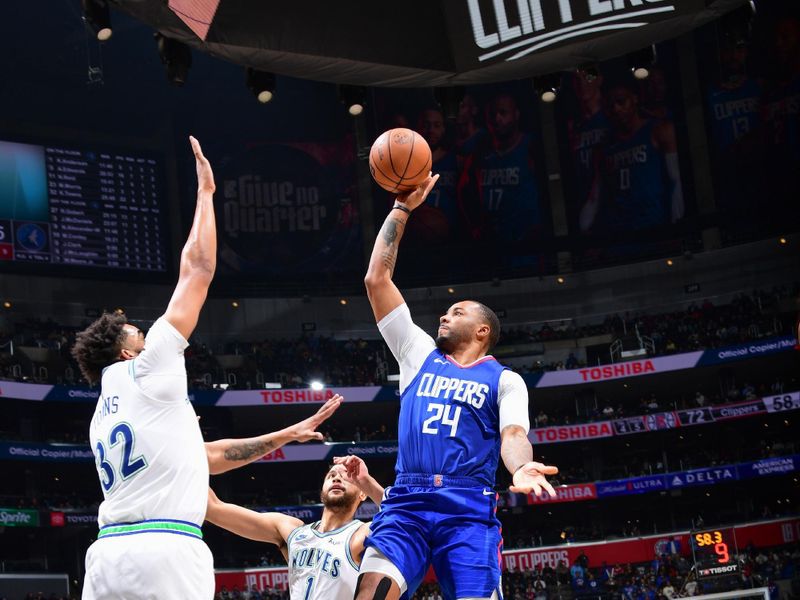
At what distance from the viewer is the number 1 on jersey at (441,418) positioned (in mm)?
6152

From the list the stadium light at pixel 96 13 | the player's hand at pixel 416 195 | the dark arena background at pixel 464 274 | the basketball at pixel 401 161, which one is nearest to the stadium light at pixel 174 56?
the stadium light at pixel 96 13

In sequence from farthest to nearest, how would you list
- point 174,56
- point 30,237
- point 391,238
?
point 30,237, point 174,56, point 391,238

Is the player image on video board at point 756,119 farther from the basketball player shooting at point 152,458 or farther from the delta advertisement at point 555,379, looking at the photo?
the basketball player shooting at point 152,458

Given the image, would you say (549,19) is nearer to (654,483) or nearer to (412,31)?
(412,31)

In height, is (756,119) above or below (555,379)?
above

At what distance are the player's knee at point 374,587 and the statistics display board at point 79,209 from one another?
31385 mm

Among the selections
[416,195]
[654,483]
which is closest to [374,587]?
[416,195]

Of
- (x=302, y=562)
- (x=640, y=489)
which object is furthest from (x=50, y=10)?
(x=302, y=562)

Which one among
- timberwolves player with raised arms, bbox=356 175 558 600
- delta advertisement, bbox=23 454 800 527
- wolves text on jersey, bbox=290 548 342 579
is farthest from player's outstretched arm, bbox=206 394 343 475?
delta advertisement, bbox=23 454 800 527

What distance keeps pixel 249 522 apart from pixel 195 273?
2.40m

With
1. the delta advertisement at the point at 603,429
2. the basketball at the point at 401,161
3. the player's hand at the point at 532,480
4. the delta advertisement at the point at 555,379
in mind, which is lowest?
the player's hand at the point at 532,480

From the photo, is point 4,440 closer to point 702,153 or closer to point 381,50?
point 381,50

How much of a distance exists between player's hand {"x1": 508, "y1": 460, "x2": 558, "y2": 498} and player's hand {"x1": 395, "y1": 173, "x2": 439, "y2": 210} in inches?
94.2

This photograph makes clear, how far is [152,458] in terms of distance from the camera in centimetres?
495
